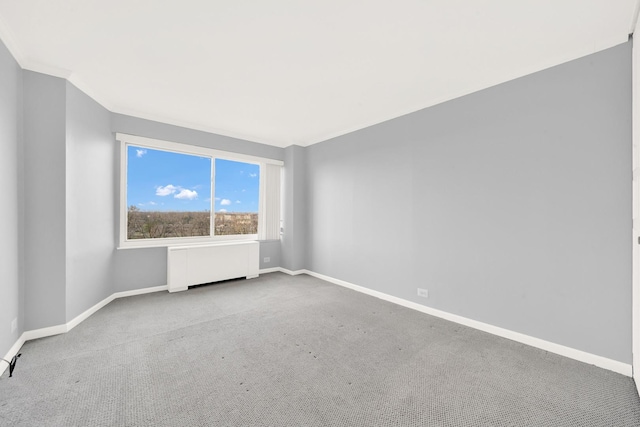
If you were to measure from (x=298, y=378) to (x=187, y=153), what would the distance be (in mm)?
3889

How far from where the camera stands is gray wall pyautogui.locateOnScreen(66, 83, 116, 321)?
282 centimetres

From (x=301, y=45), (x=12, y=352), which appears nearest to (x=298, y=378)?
(x=12, y=352)

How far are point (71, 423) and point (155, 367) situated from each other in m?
0.59

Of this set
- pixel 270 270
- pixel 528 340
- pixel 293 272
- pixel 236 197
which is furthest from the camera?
pixel 270 270

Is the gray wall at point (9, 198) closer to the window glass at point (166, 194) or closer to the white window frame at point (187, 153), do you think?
the white window frame at point (187, 153)

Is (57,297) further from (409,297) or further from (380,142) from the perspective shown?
(380,142)

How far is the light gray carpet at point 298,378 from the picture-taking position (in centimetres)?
162

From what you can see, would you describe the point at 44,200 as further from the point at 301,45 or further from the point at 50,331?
the point at 301,45

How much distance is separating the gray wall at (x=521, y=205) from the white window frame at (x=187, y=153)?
7.65 feet

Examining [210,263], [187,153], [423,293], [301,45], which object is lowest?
[423,293]

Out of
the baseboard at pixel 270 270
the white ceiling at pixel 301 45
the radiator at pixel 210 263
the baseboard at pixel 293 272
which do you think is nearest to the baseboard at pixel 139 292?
the radiator at pixel 210 263

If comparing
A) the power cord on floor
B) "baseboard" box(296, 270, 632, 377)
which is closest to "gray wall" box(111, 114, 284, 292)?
the power cord on floor

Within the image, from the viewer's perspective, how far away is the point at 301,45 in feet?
7.36

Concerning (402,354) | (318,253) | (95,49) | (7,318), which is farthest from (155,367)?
(318,253)
